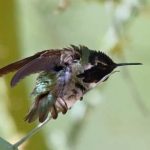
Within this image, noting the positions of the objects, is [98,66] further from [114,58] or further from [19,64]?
[114,58]

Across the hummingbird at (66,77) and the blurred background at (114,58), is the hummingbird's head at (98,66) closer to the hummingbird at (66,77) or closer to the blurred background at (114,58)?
the hummingbird at (66,77)

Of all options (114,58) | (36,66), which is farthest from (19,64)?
(114,58)

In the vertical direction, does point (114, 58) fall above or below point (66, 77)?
below

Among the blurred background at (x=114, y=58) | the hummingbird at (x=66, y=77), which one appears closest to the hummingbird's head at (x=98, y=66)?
the hummingbird at (x=66, y=77)

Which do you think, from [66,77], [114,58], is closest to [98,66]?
[66,77]

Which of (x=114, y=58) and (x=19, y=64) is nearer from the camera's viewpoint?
(x=19, y=64)

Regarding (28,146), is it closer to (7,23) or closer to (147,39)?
(7,23)

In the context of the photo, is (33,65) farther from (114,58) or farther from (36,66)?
(114,58)

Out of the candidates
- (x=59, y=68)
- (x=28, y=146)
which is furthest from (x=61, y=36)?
(x=59, y=68)
